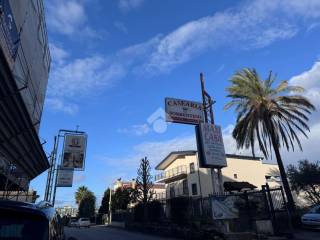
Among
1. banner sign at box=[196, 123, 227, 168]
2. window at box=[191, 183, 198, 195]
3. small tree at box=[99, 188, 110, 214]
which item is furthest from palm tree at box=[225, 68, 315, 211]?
small tree at box=[99, 188, 110, 214]

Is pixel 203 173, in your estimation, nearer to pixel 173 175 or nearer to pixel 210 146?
pixel 173 175

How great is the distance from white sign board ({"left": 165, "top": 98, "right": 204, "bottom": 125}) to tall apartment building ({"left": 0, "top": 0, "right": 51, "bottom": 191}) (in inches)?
379

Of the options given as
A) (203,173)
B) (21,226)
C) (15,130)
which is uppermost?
(203,173)

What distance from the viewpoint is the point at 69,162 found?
22250mm

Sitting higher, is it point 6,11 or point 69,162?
point 6,11

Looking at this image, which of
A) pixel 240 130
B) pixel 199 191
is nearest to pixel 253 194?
pixel 240 130

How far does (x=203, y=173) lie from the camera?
45.6m

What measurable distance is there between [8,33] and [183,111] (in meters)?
16.3

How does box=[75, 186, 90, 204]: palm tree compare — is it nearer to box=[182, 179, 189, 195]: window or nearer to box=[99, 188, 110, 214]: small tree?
box=[99, 188, 110, 214]: small tree

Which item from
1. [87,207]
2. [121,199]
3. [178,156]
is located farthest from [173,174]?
[87,207]

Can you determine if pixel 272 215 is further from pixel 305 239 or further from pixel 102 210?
pixel 102 210

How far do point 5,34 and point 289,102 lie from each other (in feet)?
74.2

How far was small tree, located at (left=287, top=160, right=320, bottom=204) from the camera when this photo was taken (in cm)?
3334

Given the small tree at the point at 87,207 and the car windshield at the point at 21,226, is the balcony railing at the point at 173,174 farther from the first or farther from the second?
the car windshield at the point at 21,226
